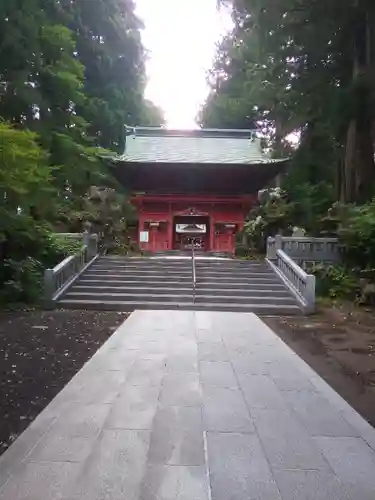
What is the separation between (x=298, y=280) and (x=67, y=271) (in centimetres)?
570

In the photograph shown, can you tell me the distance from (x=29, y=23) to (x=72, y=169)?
353cm

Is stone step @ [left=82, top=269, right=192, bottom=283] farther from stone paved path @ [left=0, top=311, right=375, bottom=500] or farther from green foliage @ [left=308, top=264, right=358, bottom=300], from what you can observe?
stone paved path @ [left=0, top=311, right=375, bottom=500]

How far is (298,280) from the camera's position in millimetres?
10281

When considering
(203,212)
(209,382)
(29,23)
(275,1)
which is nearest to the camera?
(209,382)

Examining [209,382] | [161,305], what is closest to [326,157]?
[161,305]

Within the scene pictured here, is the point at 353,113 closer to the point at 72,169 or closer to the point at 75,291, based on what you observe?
the point at 72,169

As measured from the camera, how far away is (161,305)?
9.59 metres

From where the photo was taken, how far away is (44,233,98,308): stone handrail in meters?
9.50

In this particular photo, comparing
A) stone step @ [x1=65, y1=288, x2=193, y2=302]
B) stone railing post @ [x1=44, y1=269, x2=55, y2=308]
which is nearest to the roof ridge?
stone step @ [x1=65, y1=288, x2=193, y2=302]

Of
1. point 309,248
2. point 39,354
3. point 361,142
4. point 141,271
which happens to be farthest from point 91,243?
point 361,142

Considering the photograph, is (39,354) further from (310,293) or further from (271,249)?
(271,249)

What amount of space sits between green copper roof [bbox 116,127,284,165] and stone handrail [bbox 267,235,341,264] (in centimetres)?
675

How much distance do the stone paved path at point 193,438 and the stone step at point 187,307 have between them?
4.25 meters

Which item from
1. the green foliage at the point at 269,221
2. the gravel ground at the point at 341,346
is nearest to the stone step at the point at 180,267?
the green foliage at the point at 269,221
